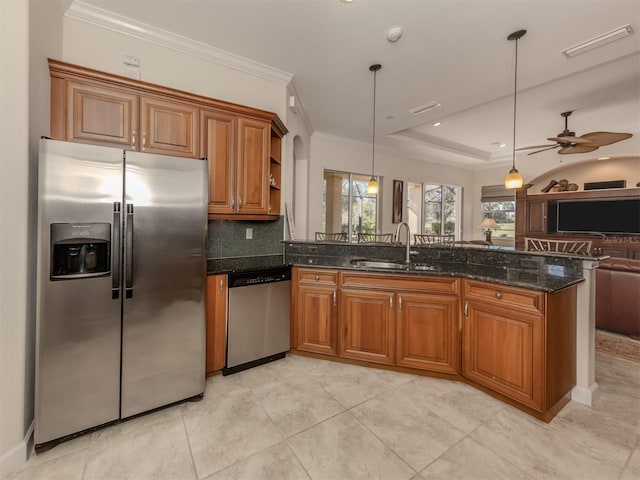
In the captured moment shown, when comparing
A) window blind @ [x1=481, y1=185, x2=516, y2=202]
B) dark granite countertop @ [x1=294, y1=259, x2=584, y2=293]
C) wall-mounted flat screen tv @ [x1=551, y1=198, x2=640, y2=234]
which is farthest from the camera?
window blind @ [x1=481, y1=185, x2=516, y2=202]

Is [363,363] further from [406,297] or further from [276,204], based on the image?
[276,204]

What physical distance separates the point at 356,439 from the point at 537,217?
7865mm

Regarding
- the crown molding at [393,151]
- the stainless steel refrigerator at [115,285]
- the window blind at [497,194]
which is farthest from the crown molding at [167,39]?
the window blind at [497,194]

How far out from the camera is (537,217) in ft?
23.9

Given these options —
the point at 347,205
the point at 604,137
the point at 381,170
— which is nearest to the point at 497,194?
the point at 381,170

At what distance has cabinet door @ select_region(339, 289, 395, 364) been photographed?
8.24 feet

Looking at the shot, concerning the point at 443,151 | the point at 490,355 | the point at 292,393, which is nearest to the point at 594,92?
the point at 443,151

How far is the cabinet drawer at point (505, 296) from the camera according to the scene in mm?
1891

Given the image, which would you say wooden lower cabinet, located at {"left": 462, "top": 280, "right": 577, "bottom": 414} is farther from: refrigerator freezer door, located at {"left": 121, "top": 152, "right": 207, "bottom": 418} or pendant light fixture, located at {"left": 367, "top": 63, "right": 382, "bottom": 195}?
pendant light fixture, located at {"left": 367, "top": 63, "right": 382, "bottom": 195}

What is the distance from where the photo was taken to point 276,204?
10.9ft

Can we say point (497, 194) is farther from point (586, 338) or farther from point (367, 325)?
point (367, 325)

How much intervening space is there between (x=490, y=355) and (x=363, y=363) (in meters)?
1.03

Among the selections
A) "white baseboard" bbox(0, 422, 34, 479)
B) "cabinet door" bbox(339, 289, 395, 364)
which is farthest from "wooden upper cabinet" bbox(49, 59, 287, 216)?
"white baseboard" bbox(0, 422, 34, 479)

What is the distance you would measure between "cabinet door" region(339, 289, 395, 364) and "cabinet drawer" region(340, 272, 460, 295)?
0.22 ft
